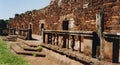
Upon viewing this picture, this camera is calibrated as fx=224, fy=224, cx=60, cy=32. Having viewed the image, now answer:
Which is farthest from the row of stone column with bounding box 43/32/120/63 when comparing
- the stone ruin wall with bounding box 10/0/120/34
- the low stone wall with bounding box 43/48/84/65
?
the stone ruin wall with bounding box 10/0/120/34

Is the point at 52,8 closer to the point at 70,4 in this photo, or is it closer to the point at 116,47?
the point at 70,4

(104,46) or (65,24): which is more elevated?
(65,24)

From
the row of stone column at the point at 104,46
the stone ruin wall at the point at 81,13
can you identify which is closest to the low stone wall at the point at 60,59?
the row of stone column at the point at 104,46

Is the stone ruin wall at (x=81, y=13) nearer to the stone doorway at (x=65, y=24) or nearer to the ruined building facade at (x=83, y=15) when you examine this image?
the ruined building facade at (x=83, y=15)

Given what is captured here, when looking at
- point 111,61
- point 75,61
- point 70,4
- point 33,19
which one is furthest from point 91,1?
point 33,19

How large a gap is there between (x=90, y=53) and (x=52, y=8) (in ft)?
28.1

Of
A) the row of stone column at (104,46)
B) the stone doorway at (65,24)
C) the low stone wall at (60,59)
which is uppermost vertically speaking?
the stone doorway at (65,24)

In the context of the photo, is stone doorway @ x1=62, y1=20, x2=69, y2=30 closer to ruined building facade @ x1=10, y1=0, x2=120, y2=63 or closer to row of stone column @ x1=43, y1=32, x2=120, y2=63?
ruined building facade @ x1=10, y1=0, x2=120, y2=63

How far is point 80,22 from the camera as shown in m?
10.0

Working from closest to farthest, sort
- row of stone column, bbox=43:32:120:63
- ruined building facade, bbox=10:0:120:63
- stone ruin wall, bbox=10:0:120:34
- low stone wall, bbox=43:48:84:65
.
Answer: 1. row of stone column, bbox=43:32:120:63
2. low stone wall, bbox=43:48:84:65
3. ruined building facade, bbox=10:0:120:63
4. stone ruin wall, bbox=10:0:120:34

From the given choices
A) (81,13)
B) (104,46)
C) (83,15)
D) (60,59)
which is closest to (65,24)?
(81,13)

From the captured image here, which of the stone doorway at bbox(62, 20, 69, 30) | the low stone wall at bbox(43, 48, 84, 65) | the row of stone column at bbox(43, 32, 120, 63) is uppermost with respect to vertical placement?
the stone doorway at bbox(62, 20, 69, 30)

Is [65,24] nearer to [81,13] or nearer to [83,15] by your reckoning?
[81,13]

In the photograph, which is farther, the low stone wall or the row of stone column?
the low stone wall
